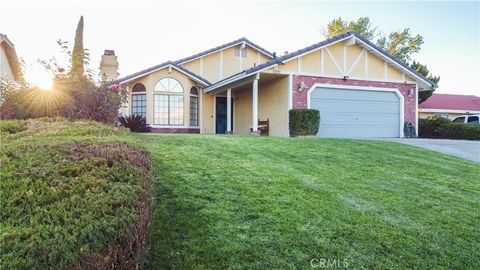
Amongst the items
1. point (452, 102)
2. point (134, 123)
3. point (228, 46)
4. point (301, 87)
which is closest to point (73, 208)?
point (301, 87)

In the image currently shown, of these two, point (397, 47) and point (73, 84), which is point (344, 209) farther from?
point (397, 47)

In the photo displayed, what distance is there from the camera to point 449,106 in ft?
106

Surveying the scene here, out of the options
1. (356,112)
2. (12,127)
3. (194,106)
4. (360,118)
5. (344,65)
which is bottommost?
(12,127)

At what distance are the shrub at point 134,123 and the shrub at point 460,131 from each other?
1586 centimetres

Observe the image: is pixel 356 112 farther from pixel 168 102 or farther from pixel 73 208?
pixel 73 208

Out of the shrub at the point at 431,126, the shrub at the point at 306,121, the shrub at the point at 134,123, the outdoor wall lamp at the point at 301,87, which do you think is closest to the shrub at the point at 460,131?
the shrub at the point at 431,126

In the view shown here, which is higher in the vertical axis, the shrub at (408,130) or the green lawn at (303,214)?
the shrub at (408,130)

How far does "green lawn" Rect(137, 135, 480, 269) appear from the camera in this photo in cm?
367

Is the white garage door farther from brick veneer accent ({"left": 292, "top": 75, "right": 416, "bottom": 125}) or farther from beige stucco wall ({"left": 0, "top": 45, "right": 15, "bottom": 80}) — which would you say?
beige stucco wall ({"left": 0, "top": 45, "right": 15, "bottom": 80})

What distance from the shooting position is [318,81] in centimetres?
1652

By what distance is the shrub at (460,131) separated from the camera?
19.0 metres

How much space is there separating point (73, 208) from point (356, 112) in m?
15.9

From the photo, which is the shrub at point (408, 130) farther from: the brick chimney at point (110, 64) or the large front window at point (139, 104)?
the brick chimney at point (110, 64)

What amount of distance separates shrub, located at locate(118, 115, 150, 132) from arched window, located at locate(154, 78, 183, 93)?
1976mm
